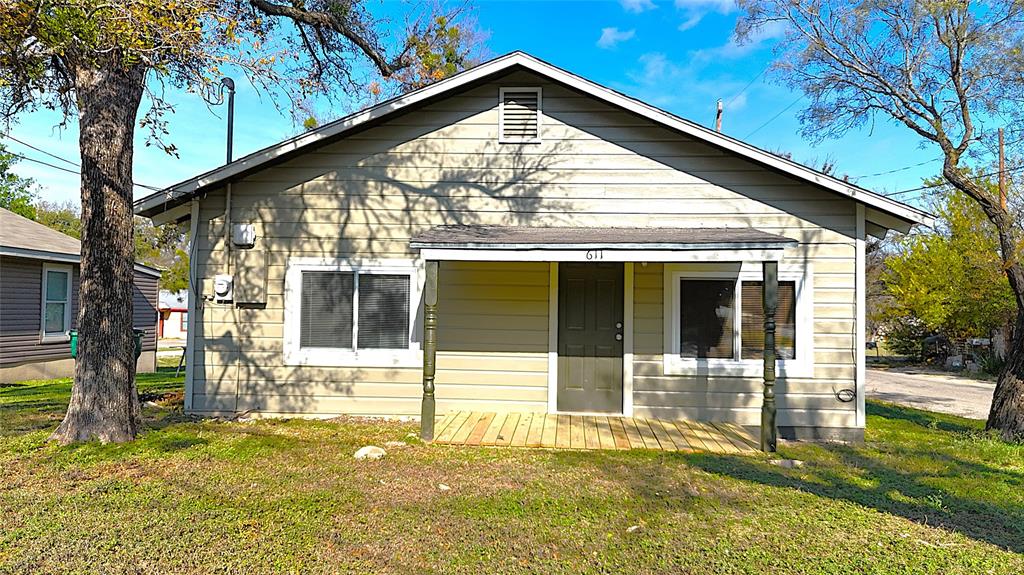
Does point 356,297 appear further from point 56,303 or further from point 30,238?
point 30,238

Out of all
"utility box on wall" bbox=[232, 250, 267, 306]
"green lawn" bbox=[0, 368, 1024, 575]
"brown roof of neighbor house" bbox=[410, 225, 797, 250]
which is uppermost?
"brown roof of neighbor house" bbox=[410, 225, 797, 250]

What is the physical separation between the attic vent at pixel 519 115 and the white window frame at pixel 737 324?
246cm

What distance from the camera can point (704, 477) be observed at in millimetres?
4797

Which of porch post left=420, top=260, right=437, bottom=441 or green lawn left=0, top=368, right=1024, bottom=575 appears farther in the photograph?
porch post left=420, top=260, right=437, bottom=441

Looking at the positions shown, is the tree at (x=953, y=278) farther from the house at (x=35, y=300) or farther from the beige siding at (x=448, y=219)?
the house at (x=35, y=300)

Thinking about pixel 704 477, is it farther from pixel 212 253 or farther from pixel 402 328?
pixel 212 253

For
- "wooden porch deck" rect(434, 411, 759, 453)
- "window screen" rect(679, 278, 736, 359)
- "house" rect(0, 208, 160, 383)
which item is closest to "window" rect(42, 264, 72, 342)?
"house" rect(0, 208, 160, 383)

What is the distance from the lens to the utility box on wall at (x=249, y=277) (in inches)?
270

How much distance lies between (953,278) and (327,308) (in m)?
21.2

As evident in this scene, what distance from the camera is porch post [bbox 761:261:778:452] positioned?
553 centimetres

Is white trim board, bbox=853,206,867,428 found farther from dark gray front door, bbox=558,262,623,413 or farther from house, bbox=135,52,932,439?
dark gray front door, bbox=558,262,623,413

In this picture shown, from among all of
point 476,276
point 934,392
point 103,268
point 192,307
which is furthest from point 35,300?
point 934,392

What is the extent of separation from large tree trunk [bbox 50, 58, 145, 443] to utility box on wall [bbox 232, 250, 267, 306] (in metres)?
1.31

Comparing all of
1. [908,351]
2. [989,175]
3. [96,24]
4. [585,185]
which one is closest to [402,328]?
[585,185]
